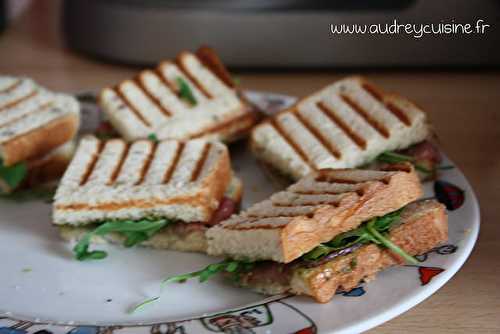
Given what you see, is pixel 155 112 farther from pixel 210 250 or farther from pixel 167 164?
pixel 210 250

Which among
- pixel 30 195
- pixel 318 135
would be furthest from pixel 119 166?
pixel 318 135

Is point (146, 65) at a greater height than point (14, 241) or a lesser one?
greater

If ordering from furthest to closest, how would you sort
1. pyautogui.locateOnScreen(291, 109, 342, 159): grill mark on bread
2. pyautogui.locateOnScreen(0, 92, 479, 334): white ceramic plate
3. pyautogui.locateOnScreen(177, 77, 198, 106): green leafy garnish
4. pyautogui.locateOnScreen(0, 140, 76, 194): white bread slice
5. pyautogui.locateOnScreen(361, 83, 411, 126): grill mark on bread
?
pyautogui.locateOnScreen(177, 77, 198, 106): green leafy garnish < pyautogui.locateOnScreen(0, 140, 76, 194): white bread slice < pyautogui.locateOnScreen(361, 83, 411, 126): grill mark on bread < pyautogui.locateOnScreen(291, 109, 342, 159): grill mark on bread < pyautogui.locateOnScreen(0, 92, 479, 334): white ceramic plate

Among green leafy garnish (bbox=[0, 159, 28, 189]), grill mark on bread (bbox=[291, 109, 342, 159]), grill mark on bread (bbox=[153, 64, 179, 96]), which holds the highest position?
grill mark on bread (bbox=[153, 64, 179, 96])

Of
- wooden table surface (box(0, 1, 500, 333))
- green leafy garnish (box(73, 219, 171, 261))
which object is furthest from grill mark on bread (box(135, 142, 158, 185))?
wooden table surface (box(0, 1, 500, 333))

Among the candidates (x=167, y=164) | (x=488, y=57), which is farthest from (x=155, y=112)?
(x=488, y=57)

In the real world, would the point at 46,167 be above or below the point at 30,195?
above

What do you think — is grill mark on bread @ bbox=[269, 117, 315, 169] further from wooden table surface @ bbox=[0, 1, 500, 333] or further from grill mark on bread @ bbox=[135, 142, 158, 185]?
wooden table surface @ bbox=[0, 1, 500, 333]

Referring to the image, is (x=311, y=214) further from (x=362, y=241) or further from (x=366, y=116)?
(x=366, y=116)
